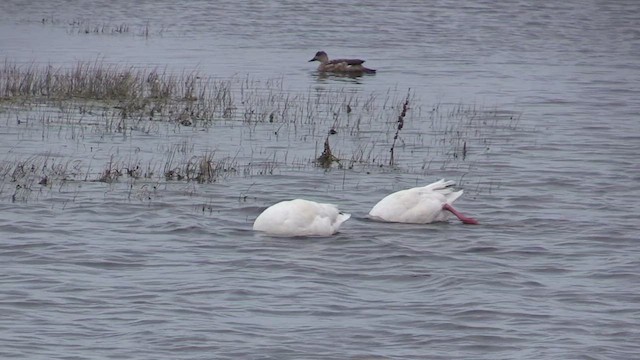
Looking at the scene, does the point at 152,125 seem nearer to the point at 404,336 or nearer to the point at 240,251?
the point at 240,251

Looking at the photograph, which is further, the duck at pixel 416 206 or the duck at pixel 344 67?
the duck at pixel 344 67

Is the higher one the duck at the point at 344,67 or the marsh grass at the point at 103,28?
the duck at the point at 344,67

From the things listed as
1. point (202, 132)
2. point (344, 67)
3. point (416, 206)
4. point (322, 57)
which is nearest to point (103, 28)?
point (322, 57)

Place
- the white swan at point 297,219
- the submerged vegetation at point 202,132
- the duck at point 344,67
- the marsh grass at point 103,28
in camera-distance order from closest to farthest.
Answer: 1. the white swan at point 297,219
2. the submerged vegetation at point 202,132
3. the duck at point 344,67
4. the marsh grass at point 103,28

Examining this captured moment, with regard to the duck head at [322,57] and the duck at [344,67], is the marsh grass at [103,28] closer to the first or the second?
the duck head at [322,57]

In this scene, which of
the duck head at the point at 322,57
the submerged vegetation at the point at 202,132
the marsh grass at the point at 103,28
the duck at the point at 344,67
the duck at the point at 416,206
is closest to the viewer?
the duck at the point at 416,206

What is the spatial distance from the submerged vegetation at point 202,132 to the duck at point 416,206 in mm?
3015

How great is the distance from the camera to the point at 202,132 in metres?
20.4

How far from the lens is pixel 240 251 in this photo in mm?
12867

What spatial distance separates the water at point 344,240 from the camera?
995cm

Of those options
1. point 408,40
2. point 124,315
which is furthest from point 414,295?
point 408,40

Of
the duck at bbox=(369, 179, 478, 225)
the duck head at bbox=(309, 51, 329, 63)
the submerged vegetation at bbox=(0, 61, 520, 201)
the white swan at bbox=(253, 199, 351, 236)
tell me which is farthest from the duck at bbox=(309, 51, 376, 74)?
the white swan at bbox=(253, 199, 351, 236)

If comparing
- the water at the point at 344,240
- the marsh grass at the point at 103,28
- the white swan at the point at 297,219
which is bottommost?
the marsh grass at the point at 103,28

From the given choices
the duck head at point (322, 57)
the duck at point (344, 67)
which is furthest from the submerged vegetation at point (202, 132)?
the duck head at point (322, 57)
